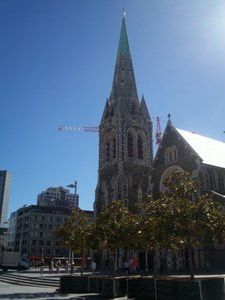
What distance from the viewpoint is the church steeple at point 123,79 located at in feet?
218

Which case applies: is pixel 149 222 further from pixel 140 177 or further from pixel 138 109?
pixel 138 109

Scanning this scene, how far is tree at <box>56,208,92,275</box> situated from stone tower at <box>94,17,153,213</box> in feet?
92.8

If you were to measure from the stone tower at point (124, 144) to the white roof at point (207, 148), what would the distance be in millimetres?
11310

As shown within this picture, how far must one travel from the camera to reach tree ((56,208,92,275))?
24.9 meters

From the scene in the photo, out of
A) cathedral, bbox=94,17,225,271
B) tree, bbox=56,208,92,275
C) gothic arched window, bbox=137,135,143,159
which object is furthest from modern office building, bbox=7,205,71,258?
tree, bbox=56,208,92,275

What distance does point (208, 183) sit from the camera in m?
39.6

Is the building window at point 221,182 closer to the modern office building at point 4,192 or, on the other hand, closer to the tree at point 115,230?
the tree at point 115,230

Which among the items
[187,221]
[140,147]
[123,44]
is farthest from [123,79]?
[187,221]

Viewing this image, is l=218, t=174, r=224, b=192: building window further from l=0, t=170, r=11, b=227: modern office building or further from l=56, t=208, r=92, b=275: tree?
l=0, t=170, r=11, b=227: modern office building

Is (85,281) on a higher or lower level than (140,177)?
lower

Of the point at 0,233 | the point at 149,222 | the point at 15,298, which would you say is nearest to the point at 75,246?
the point at 15,298

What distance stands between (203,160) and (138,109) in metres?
27.8

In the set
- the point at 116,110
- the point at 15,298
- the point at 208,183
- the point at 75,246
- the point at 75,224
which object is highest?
the point at 116,110

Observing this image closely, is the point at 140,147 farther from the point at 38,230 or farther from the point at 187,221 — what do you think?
the point at 38,230
